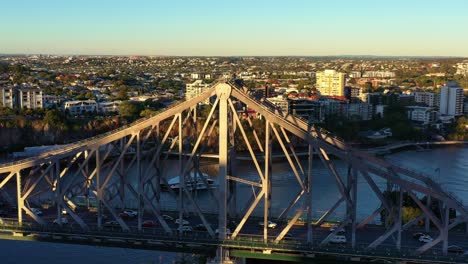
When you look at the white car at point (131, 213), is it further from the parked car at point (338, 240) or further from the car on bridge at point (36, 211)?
the parked car at point (338, 240)

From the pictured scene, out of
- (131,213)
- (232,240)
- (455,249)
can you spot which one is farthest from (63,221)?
(455,249)

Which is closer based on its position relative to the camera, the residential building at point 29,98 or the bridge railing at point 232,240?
the bridge railing at point 232,240

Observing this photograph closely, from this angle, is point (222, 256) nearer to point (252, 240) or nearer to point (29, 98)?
point (252, 240)

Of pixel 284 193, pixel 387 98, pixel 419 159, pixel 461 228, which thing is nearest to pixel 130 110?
pixel 419 159

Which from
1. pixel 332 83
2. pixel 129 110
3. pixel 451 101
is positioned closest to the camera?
pixel 129 110

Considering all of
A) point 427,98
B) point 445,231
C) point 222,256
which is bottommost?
point 427,98

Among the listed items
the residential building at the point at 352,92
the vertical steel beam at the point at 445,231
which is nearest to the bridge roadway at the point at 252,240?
the vertical steel beam at the point at 445,231
